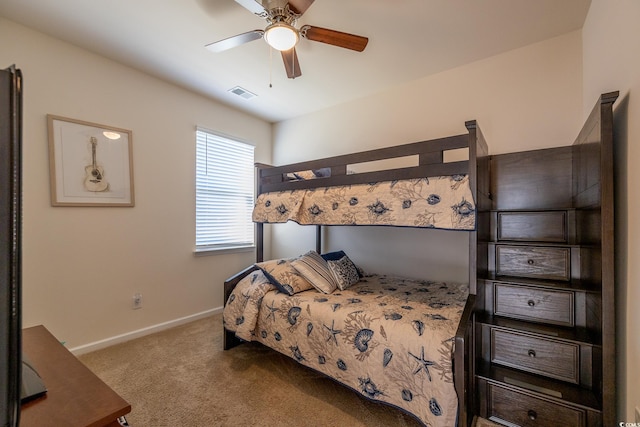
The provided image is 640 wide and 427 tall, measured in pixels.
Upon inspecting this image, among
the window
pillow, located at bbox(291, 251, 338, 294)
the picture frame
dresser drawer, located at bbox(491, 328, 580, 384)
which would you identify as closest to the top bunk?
pillow, located at bbox(291, 251, 338, 294)

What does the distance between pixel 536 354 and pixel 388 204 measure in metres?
1.24

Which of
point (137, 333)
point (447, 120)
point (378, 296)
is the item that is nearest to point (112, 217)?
point (137, 333)

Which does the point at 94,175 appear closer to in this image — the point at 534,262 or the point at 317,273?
the point at 317,273

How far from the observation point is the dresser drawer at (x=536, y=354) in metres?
1.54

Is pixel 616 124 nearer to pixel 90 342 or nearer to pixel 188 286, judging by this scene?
pixel 188 286

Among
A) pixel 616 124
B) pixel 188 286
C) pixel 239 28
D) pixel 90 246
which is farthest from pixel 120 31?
pixel 616 124

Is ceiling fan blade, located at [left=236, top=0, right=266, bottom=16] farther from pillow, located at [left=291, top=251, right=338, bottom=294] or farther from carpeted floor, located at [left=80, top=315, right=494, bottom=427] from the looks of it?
carpeted floor, located at [left=80, top=315, right=494, bottom=427]

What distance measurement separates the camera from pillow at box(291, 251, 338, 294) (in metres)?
2.31

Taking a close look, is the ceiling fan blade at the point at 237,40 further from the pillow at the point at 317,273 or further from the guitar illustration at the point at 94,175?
the pillow at the point at 317,273

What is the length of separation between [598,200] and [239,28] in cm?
251

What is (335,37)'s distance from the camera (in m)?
1.74

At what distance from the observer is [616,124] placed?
138cm

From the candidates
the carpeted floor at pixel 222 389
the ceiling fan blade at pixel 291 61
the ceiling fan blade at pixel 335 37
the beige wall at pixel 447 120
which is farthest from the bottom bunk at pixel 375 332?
the ceiling fan blade at pixel 335 37

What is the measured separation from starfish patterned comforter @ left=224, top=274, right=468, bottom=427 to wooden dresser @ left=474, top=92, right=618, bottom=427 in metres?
0.36
